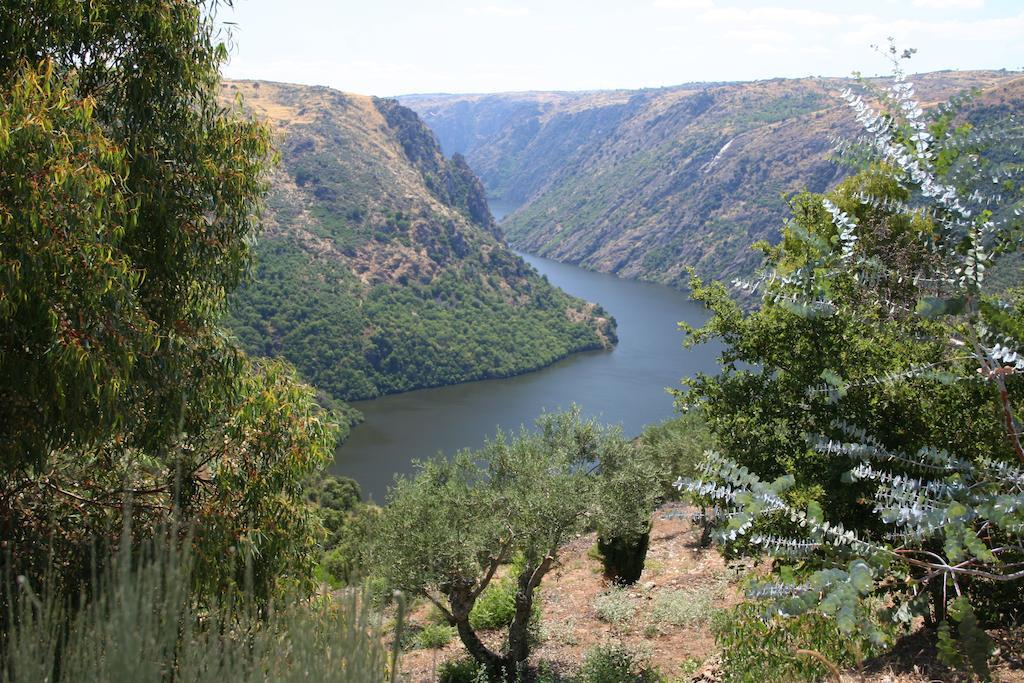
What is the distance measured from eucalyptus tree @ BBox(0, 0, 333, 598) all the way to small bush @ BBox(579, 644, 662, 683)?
18.8 ft

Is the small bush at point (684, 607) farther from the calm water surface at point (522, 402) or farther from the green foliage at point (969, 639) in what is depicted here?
the calm water surface at point (522, 402)

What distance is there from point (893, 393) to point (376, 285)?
82.9 meters

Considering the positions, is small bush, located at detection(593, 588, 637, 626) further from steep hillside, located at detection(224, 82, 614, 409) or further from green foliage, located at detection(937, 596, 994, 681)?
steep hillside, located at detection(224, 82, 614, 409)

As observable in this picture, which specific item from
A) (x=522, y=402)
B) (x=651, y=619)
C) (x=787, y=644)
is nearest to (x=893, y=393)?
(x=787, y=644)

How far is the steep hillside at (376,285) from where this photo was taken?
75.3 m

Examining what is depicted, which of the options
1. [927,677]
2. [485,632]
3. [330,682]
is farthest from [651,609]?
[330,682]

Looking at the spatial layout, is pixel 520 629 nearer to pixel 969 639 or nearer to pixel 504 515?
pixel 504 515

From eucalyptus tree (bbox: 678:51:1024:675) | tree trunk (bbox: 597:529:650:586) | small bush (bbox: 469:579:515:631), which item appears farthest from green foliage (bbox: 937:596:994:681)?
tree trunk (bbox: 597:529:650:586)

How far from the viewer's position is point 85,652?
8.29 feet

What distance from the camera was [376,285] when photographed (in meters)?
86.8

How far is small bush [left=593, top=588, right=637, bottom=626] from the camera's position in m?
13.2

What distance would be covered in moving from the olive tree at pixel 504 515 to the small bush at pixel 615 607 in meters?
1.92

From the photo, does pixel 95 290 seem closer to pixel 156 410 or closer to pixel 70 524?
pixel 156 410

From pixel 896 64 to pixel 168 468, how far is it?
4.78 m
